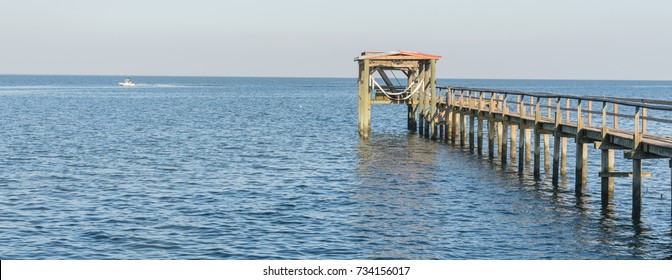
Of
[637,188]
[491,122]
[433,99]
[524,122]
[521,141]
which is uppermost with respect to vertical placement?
[433,99]

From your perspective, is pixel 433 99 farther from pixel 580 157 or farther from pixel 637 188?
pixel 637 188

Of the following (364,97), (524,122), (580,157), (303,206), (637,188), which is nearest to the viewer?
(637,188)

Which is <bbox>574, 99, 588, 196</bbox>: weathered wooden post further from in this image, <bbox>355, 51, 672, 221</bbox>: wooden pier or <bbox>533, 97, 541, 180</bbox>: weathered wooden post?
<bbox>533, 97, 541, 180</bbox>: weathered wooden post

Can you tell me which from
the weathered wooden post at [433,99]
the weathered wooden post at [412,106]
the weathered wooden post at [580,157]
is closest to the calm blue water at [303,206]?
the weathered wooden post at [580,157]

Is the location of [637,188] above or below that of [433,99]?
below

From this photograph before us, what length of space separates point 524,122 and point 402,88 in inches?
728

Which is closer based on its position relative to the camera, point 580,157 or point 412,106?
point 580,157

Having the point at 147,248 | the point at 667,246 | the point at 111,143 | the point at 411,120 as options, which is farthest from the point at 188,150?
the point at 667,246

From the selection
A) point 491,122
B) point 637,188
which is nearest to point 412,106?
point 491,122

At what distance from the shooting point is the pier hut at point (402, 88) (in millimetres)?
47188

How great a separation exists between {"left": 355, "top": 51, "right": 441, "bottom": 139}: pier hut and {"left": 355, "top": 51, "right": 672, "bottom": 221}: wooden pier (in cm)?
5

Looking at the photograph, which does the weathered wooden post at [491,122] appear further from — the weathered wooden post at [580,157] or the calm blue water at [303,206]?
the weathered wooden post at [580,157]

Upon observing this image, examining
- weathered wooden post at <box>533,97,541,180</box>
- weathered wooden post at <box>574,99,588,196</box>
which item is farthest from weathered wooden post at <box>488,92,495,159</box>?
weathered wooden post at <box>574,99,588,196</box>

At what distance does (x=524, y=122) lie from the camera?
3241cm
